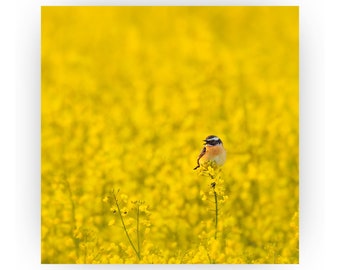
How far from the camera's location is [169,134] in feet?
19.5

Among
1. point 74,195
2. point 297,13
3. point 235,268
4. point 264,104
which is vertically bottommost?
point 235,268

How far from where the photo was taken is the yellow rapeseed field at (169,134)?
232 inches

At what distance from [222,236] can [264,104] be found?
0.78m

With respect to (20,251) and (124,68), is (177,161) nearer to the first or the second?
(124,68)

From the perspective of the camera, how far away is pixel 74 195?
5922mm

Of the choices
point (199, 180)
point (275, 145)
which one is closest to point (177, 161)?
point (199, 180)

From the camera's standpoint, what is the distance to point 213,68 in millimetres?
5945

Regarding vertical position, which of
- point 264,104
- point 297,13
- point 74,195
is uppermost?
point 297,13

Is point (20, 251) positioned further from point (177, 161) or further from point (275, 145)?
point (275, 145)

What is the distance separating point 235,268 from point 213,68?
1135mm

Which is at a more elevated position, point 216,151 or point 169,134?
point 169,134

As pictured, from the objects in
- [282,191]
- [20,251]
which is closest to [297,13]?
[282,191]

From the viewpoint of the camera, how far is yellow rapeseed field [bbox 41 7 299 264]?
589 cm

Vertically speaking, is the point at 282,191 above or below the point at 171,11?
below
